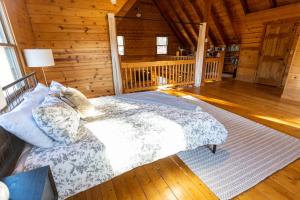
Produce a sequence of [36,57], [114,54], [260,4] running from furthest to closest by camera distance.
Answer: [260,4], [114,54], [36,57]

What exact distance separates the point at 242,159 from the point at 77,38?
155 inches

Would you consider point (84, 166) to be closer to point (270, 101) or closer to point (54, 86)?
point (54, 86)

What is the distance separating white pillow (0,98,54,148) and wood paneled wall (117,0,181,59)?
276 inches

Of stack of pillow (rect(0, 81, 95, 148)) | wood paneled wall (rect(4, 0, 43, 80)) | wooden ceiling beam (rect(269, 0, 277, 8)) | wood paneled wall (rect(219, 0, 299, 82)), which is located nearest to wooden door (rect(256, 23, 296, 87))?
wood paneled wall (rect(219, 0, 299, 82))

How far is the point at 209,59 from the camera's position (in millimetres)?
5562

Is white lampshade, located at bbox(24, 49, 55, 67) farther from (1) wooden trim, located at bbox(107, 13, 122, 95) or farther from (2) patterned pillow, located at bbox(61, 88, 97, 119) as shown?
(1) wooden trim, located at bbox(107, 13, 122, 95)

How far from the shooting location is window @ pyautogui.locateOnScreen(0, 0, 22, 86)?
77.4 inches

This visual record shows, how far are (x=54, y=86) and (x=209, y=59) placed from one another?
16.9 feet

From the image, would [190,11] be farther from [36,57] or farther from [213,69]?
[36,57]

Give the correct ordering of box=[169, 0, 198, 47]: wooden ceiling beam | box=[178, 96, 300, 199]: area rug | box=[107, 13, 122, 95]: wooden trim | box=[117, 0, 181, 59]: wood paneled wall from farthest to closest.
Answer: box=[117, 0, 181, 59]: wood paneled wall
box=[169, 0, 198, 47]: wooden ceiling beam
box=[107, 13, 122, 95]: wooden trim
box=[178, 96, 300, 199]: area rug

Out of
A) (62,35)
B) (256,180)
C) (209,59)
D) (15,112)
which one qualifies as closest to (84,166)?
(15,112)

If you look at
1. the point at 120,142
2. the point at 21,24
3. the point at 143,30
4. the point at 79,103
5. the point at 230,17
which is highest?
the point at 230,17

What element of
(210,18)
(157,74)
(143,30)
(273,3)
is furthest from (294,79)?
(143,30)

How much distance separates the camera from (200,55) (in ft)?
16.5
